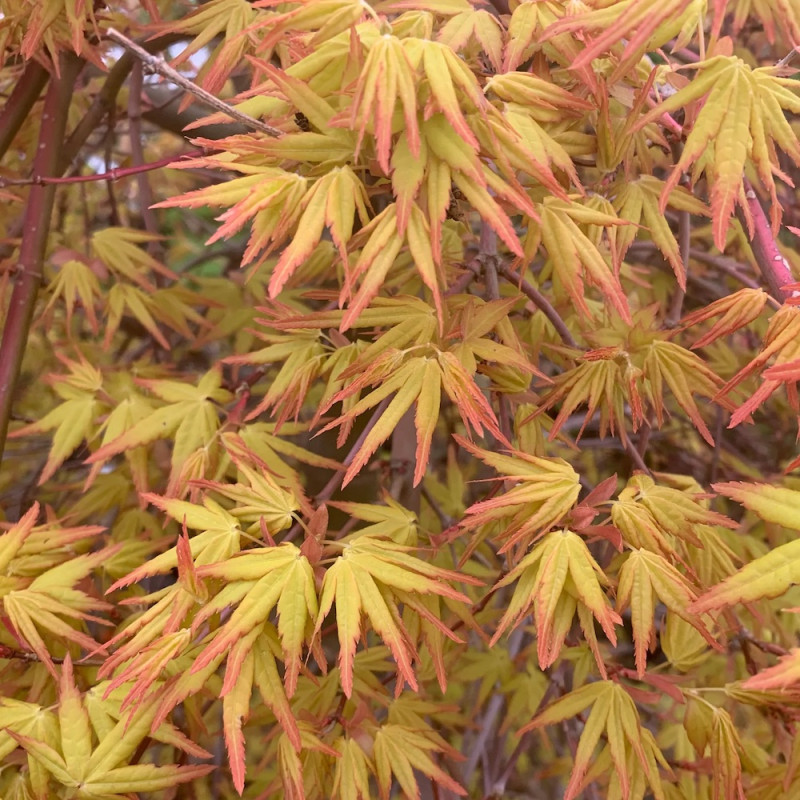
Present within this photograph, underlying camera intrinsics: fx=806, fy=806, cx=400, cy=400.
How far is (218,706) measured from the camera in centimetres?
140

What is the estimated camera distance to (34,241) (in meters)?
1.30

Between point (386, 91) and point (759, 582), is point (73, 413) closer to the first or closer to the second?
point (386, 91)

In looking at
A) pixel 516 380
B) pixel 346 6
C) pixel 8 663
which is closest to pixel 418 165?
pixel 346 6

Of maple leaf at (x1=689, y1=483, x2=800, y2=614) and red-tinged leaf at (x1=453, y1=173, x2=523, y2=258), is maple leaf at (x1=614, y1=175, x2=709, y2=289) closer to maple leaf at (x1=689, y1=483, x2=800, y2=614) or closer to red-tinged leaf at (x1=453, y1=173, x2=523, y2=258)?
red-tinged leaf at (x1=453, y1=173, x2=523, y2=258)

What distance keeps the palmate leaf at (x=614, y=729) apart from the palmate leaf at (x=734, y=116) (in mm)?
561

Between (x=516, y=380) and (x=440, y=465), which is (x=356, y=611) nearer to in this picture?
(x=516, y=380)

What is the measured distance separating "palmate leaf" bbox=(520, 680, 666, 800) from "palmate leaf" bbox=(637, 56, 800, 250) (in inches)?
22.1

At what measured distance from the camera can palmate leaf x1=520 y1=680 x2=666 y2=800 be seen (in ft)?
2.91

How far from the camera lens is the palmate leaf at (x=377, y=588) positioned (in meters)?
0.75

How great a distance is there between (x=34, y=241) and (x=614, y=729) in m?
1.11

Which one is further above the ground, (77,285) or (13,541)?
(77,285)

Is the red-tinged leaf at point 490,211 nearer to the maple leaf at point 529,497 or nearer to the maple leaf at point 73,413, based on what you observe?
the maple leaf at point 529,497

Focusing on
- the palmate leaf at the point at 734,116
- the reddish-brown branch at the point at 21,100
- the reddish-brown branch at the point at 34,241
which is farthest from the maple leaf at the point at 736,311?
the reddish-brown branch at the point at 21,100

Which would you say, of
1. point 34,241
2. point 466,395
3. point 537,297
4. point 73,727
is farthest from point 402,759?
point 34,241
